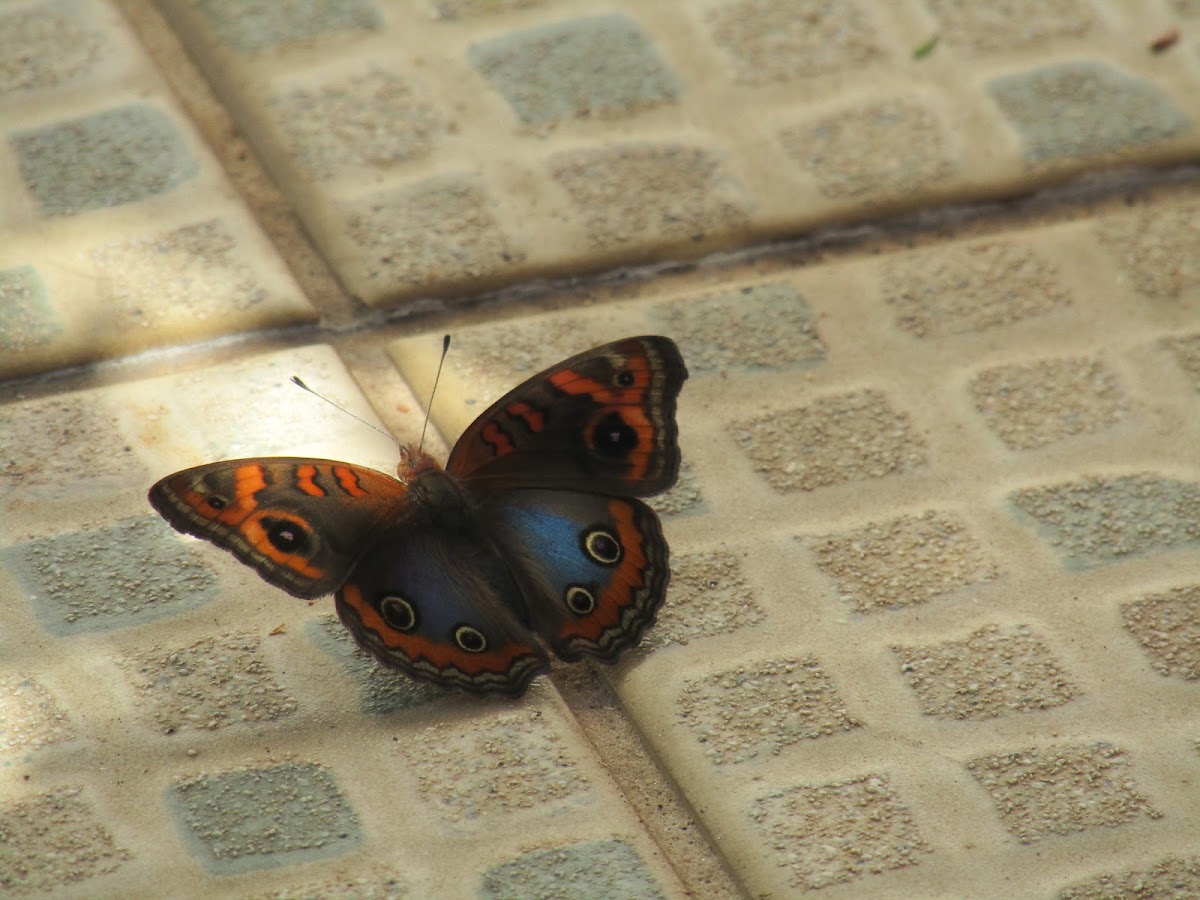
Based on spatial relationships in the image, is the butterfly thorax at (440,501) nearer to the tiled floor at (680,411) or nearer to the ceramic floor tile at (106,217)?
the tiled floor at (680,411)

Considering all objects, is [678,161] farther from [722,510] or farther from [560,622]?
[560,622]

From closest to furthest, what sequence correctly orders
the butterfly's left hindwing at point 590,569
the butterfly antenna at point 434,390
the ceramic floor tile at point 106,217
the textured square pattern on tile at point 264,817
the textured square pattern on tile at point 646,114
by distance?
the textured square pattern on tile at point 264,817 < the butterfly's left hindwing at point 590,569 < the butterfly antenna at point 434,390 < the ceramic floor tile at point 106,217 < the textured square pattern on tile at point 646,114

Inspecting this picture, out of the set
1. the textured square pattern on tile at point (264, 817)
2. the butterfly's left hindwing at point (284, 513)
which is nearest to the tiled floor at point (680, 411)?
the textured square pattern on tile at point (264, 817)

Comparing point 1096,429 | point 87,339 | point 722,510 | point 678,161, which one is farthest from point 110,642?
point 1096,429

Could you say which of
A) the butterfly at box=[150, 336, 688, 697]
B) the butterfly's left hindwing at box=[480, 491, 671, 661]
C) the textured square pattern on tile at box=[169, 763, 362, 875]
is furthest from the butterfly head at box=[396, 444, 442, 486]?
the textured square pattern on tile at box=[169, 763, 362, 875]

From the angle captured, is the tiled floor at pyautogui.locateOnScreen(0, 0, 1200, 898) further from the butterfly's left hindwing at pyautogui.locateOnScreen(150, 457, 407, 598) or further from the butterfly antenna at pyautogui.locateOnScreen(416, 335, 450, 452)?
the butterfly's left hindwing at pyautogui.locateOnScreen(150, 457, 407, 598)

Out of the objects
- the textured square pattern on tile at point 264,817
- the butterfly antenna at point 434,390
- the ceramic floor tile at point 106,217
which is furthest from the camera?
the ceramic floor tile at point 106,217

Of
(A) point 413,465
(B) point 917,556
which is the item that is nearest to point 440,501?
(A) point 413,465

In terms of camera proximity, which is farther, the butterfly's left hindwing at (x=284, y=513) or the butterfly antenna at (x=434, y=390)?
the butterfly antenna at (x=434, y=390)
